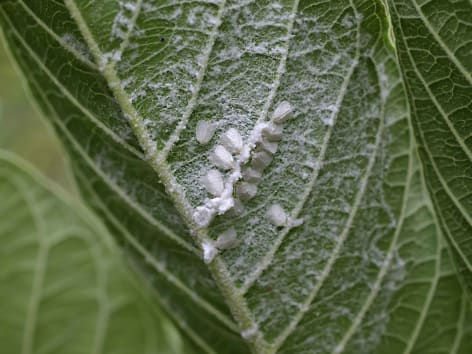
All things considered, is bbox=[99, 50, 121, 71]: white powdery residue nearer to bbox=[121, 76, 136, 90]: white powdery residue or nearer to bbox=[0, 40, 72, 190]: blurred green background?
bbox=[121, 76, 136, 90]: white powdery residue

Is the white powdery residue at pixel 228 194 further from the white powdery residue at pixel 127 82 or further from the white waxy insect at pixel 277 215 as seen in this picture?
the white powdery residue at pixel 127 82

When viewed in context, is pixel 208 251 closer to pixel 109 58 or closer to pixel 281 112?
pixel 281 112

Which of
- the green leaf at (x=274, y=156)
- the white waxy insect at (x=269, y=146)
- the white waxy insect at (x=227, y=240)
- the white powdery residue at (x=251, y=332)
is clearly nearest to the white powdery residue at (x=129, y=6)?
the green leaf at (x=274, y=156)

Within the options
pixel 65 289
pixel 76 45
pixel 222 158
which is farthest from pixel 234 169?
pixel 65 289

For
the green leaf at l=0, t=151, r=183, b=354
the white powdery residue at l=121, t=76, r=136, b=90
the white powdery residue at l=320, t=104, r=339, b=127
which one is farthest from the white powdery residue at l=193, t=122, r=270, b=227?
the green leaf at l=0, t=151, r=183, b=354

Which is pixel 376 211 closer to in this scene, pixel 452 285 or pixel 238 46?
pixel 452 285

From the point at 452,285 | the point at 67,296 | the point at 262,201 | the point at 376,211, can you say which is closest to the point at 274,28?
the point at 262,201
